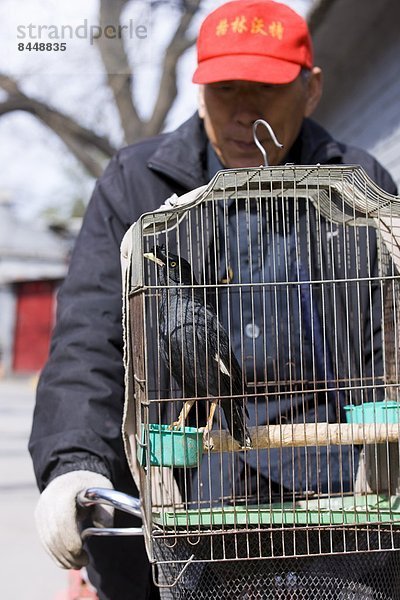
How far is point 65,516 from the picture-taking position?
1935mm

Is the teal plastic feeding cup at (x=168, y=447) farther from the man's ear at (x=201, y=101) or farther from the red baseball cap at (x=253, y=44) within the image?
the man's ear at (x=201, y=101)

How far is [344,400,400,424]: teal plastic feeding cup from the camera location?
1.94m

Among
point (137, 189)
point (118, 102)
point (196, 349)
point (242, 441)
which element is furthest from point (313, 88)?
point (118, 102)

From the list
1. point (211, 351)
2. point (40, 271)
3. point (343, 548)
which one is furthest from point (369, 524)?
point (40, 271)

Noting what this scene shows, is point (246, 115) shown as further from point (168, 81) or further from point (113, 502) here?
point (168, 81)

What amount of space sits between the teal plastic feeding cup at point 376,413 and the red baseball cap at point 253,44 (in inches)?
35.5

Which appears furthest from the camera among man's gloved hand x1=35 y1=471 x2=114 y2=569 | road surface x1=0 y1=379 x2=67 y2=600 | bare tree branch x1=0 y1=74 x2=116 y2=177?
bare tree branch x1=0 y1=74 x2=116 y2=177

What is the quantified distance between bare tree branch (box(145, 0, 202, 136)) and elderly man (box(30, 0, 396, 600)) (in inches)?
316

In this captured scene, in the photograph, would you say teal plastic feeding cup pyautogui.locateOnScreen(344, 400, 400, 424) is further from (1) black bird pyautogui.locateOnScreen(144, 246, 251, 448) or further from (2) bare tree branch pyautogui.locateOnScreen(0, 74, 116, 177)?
(2) bare tree branch pyautogui.locateOnScreen(0, 74, 116, 177)

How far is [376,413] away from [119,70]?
8.08m

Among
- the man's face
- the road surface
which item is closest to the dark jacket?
the man's face

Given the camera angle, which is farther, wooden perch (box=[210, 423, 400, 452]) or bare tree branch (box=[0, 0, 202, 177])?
bare tree branch (box=[0, 0, 202, 177])

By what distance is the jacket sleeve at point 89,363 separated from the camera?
2.20 m

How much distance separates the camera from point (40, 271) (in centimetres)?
3409
